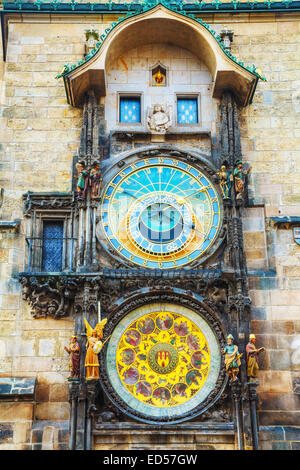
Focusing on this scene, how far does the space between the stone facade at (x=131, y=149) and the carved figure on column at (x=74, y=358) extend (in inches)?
18.9

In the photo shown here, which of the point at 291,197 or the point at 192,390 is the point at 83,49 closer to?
the point at 291,197

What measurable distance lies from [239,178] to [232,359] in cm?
301

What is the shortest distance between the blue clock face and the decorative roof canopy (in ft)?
5.23

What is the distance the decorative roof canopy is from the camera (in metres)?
13.1

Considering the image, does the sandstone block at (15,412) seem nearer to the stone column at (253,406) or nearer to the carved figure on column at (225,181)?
the stone column at (253,406)

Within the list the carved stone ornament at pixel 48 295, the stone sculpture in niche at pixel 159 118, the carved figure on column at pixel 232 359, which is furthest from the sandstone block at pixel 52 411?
the stone sculpture in niche at pixel 159 118

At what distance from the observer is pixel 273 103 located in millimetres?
13812

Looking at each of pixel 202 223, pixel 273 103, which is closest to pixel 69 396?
pixel 202 223

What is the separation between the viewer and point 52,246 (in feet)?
42.2

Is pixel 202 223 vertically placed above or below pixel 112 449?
above

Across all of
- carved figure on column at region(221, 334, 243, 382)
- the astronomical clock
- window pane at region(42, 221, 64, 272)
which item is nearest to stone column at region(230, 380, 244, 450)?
carved figure on column at region(221, 334, 243, 382)

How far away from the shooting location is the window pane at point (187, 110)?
1367 cm
